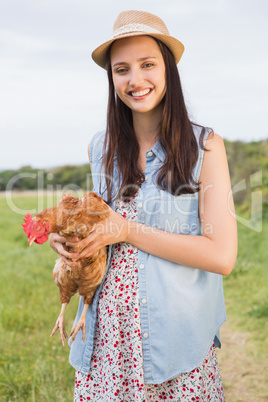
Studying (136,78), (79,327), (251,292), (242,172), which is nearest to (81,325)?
(79,327)

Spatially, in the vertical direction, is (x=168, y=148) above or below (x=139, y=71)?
below

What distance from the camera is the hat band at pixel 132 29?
6.06 feet

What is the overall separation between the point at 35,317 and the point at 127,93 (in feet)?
10.4

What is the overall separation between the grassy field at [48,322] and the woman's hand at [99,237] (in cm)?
96

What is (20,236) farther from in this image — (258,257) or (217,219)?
(217,219)

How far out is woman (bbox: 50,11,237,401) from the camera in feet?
5.88

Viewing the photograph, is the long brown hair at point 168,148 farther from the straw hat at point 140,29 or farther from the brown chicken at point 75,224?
the brown chicken at point 75,224

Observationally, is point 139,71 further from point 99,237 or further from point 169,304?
point 169,304

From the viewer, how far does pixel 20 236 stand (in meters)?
8.42

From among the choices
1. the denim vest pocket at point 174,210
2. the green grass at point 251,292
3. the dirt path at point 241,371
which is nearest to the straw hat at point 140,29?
the denim vest pocket at point 174,210

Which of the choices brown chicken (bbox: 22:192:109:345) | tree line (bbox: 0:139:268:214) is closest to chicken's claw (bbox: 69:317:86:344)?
brown chicken (bbox: 22:192:109:345)

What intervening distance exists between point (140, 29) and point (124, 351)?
1.46 metres

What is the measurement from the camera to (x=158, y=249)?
5.88 ft

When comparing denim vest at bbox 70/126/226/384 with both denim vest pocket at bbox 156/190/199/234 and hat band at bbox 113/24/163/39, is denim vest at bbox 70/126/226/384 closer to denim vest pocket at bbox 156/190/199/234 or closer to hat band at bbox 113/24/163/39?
denim vest pocket at bbox 156/190/199/234
